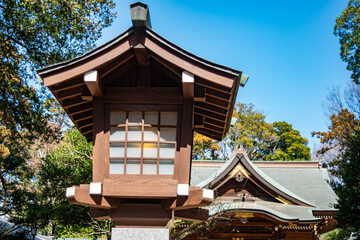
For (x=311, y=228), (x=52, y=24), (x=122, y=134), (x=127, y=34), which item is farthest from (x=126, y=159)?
(x=311, y=228)

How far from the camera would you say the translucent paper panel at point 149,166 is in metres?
4.42

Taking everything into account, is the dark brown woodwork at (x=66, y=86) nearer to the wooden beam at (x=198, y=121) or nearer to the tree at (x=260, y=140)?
the wooden beam at (x=198, y=121)

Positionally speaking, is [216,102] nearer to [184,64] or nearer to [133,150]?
[184,64]

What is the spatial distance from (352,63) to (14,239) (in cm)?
1519

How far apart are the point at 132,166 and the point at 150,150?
0.31 meters

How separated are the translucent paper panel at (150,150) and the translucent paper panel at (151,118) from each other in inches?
11.4

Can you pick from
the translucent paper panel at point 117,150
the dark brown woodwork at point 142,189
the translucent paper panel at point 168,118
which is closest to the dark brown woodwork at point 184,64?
the translucent paper panel at point 168,118

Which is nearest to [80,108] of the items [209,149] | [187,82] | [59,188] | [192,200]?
[187,82]

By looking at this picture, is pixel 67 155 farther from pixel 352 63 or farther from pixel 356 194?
pixel 352 63

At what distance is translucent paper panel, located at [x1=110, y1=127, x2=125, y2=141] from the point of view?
4517mm

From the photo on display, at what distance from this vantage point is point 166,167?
4438mm

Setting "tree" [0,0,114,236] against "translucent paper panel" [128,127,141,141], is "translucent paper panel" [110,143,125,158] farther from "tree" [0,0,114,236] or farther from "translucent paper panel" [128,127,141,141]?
"tree" [0,0,114,236]

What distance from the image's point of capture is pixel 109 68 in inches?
178

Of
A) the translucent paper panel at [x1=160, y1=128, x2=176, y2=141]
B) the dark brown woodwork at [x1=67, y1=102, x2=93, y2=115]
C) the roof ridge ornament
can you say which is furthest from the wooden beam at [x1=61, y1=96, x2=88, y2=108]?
the roof ridge ornament
